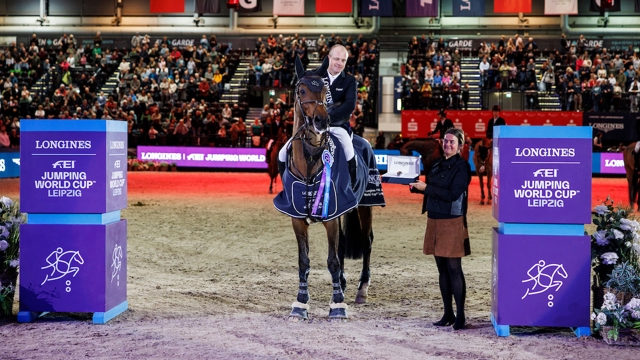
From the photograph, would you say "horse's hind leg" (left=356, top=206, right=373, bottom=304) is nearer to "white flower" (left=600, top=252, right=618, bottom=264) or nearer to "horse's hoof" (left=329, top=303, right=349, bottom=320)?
"horse's hoof" (left=329, top=303, right=349, bottom=320)

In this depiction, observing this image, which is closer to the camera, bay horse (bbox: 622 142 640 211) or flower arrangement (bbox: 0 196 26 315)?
flower arrangement (bbox: 0 196 26 315)

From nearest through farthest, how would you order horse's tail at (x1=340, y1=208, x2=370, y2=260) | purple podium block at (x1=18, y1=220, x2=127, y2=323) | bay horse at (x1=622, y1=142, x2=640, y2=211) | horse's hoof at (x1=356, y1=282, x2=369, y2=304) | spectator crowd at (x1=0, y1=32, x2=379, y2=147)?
purple podium block at (x1=18, y1=220, x2=127, y2=323)
horse's hoof at (x1=356, y1=282, x2=369, y2=304)
horse's tail at (x1=340, y1=208, x2=370, y2=260)
bay horse at (x1=622, y1=142, x2=640, y2=211)
spectator crowd at (x1=0, y1=32, x2=379, y2=147)

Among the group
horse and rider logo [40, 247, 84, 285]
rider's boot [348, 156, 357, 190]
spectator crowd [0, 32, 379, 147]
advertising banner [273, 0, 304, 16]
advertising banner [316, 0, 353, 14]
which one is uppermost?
advertising banner [316, 0, 353, 14]

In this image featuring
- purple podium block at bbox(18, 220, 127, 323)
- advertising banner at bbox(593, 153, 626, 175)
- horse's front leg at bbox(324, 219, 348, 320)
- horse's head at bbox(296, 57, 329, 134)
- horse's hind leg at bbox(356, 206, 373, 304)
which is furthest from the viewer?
advertising banner at bbox(593, 153, 626, 175)

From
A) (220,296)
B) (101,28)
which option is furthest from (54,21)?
(220,296)

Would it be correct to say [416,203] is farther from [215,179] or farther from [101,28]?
[101,28]

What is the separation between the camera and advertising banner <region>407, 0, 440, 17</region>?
1362 inches

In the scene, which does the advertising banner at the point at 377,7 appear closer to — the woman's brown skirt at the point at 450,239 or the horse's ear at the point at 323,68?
the horse's ear at the point at 323,68

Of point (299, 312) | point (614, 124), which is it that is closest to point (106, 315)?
point (299, 312)

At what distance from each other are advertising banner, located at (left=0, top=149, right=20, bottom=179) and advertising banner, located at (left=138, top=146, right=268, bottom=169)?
5879 millimetres

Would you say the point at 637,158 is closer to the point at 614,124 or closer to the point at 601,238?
the point at 601,238

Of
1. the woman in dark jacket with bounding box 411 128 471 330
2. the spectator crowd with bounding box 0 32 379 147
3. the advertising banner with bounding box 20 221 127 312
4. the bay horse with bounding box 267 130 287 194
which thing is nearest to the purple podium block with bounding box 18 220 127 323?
the advertising banner with bounding box 20 221 127 312

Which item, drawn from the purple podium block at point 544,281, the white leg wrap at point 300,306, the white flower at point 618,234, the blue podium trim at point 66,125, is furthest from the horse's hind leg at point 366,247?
the blue podium trim at point 66,125

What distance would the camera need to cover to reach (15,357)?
5.89 m
